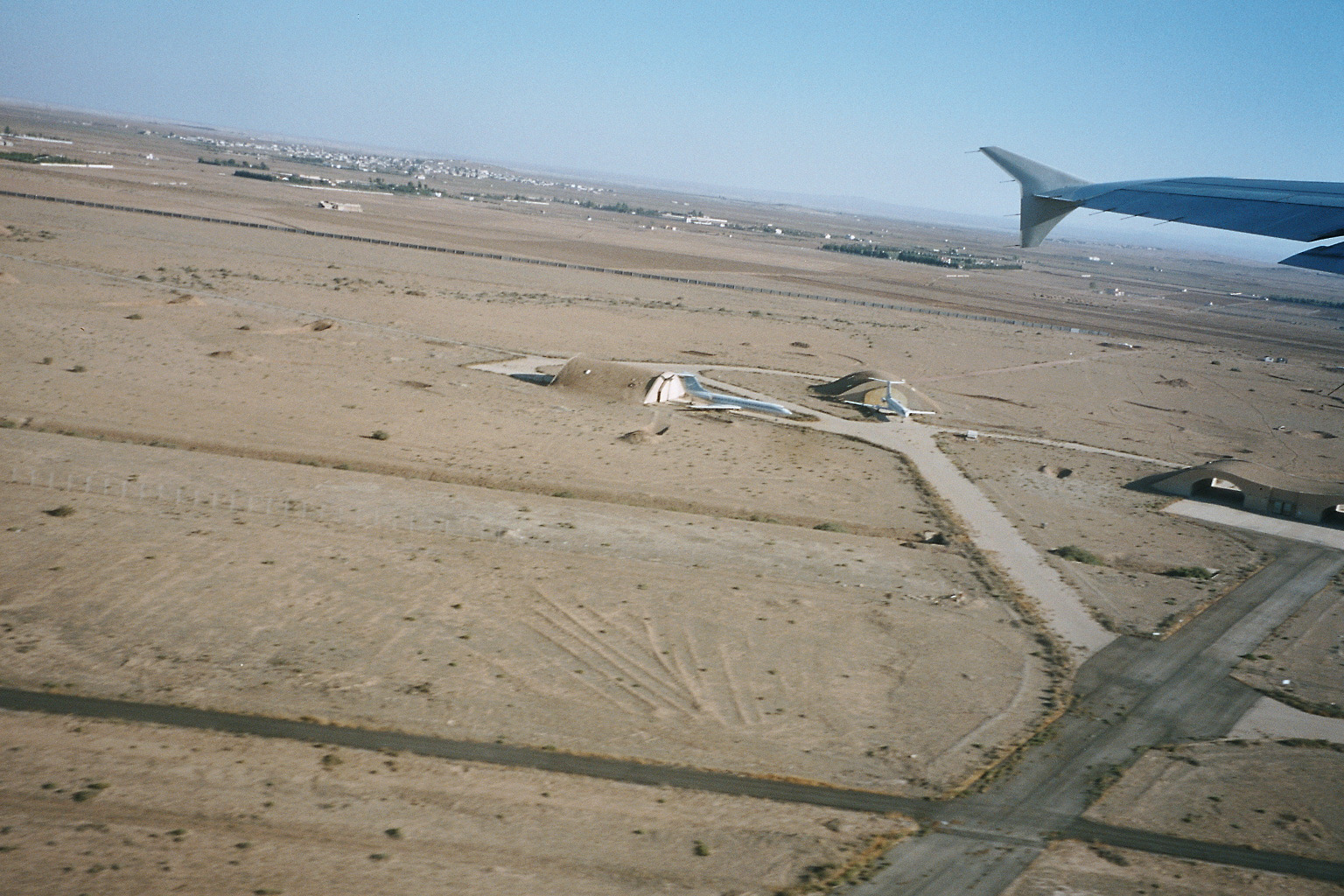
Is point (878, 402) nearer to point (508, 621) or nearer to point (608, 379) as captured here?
point (608, 379)

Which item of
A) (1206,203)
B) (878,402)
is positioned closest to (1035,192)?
(1206,203)

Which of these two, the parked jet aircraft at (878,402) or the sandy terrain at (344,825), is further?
the parked jet aircraft at (878,402)

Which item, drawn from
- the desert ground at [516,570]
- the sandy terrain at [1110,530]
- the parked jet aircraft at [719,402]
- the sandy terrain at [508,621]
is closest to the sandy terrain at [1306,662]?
the desert ground at [516,570]

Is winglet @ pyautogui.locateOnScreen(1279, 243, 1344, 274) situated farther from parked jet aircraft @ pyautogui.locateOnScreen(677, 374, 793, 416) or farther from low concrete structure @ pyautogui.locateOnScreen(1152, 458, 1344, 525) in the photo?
parked jet aircraft @ pyautogui.locateOnScreen(677, 374, 793, 416)

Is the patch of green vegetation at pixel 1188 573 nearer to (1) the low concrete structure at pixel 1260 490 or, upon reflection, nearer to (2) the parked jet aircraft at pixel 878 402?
(1) the low concrete structure at pixel 1260 490

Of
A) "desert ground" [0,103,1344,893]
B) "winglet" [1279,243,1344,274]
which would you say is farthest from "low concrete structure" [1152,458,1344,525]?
"winglet" [1279,243,1344,274]

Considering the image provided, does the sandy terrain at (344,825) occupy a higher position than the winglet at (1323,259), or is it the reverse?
the winglet at (1323,259)
